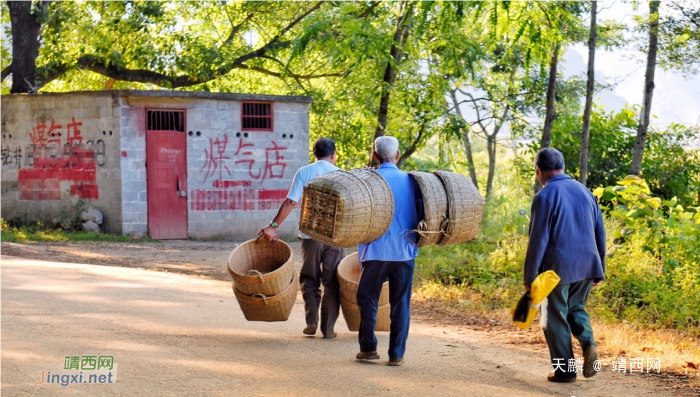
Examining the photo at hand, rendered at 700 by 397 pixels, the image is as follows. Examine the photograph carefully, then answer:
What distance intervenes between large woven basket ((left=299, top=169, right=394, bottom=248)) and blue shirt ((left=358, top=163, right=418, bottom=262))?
138 millimetres

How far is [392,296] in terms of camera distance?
5.46 metres

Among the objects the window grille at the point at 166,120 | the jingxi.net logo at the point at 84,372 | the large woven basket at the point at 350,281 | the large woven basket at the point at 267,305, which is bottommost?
the jingxi.net logo at the point at 84,372

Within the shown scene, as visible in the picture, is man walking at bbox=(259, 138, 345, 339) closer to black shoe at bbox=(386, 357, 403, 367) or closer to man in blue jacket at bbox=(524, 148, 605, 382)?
black shoe at bbox=(386, 357, 403, 367)

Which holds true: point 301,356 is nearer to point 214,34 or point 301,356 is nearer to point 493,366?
point 493,366

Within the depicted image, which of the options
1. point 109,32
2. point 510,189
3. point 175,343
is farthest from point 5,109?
point 510,189

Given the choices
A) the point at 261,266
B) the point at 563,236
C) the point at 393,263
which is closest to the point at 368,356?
the point at 393,263

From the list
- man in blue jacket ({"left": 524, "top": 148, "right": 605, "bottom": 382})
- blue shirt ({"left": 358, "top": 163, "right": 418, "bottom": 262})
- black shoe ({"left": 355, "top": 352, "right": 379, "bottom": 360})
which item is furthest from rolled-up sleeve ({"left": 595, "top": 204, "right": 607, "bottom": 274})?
black shoe ({"left": 355, "top": 352, "right": 379, "bottom": 360})

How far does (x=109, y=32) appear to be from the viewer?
56.1 feet

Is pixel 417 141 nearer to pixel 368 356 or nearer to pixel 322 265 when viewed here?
pixel 322 265

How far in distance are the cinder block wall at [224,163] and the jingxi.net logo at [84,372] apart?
9955 mm

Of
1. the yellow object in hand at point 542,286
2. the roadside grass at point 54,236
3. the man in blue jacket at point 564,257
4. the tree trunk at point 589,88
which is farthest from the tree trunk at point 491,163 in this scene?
the yellow object in hand at point 542,286

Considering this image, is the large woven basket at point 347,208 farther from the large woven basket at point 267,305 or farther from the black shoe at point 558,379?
the black shoe at point 558,379

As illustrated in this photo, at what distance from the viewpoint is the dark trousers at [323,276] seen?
20.9 feet

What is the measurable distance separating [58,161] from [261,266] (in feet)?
35.0
